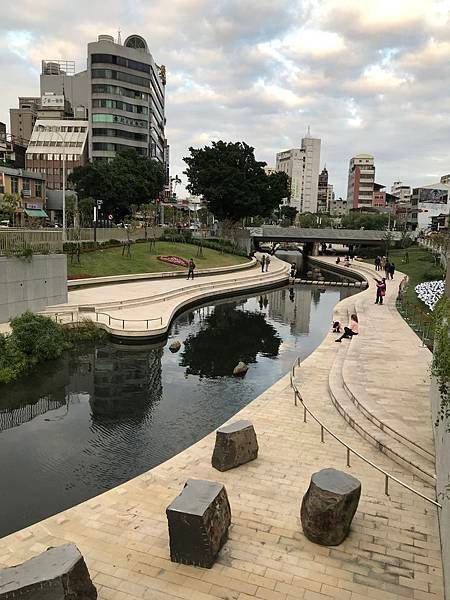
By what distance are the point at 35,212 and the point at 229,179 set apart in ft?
88.1

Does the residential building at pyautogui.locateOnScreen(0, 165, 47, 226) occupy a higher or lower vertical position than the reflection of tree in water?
higher

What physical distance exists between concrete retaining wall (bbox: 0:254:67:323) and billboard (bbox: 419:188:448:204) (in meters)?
95.6

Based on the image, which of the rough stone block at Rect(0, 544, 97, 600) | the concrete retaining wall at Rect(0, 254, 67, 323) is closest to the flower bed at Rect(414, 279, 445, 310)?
the concrete retaining wall at Rect(0, 254, 67, 323)

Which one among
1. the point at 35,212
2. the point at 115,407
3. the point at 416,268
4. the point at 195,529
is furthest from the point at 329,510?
the point at 35,212

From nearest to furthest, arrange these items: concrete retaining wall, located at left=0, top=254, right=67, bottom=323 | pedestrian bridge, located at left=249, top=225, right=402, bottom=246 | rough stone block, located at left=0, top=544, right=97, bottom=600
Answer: rough stone block, located at left=0, top=544, right=97, bottom=600
concrete retaining wall, located at left=0, top=254, right=67, bottom=323
pedestrian bridge, located at left=249, top=225, right=402, bottom=246

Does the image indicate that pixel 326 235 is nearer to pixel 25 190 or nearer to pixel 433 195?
pixel 433 195

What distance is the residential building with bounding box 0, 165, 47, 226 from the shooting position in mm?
58406

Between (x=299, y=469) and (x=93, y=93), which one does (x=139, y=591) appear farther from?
(x=93, y=93)

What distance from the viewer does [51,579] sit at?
5.75m

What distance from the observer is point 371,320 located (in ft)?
87.0

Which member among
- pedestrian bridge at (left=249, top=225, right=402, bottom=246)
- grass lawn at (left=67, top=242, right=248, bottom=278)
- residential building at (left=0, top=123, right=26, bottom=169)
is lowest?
grass lawn at (left=67, top=242, right=248, bottom=278)

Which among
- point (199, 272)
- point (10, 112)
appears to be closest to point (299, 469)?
point (199, 272)

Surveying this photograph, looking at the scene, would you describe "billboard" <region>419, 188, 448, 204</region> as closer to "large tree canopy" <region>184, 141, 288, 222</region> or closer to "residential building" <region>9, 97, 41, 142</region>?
"large tree canopy" <region>184, 141, 288, 222</region>

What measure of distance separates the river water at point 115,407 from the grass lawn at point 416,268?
11051mm
